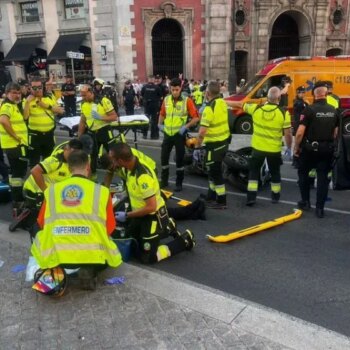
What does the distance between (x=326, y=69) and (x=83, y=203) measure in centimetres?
1189

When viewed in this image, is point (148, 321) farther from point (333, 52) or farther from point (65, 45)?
point (333, 52)

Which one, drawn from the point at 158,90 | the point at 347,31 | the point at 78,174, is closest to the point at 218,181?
the point at 78,174

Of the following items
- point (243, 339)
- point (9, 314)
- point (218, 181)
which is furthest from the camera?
point (218, 181)

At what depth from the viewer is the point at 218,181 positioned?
6.23 metres

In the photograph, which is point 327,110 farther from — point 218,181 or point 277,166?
point 218,181

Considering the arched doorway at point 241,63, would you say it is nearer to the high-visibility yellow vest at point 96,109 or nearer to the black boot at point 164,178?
the black boot at point 164,178

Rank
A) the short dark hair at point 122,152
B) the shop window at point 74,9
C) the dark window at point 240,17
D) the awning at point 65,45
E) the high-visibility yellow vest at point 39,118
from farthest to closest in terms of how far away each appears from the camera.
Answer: the dark window at point 240,17
the shop window at point 74,9
the awning at point 65,45
the high-visibility yellow vest at point 39,118
the short dark hair at point 122,152

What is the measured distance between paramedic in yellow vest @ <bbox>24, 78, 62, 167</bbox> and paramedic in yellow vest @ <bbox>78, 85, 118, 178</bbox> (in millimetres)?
491

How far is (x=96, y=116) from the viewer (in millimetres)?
7059

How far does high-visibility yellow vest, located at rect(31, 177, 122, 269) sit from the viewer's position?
355 cm

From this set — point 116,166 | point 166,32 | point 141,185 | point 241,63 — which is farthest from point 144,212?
point 241,63

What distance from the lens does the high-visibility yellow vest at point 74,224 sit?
140 inches

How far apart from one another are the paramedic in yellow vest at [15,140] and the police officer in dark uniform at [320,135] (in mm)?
4032

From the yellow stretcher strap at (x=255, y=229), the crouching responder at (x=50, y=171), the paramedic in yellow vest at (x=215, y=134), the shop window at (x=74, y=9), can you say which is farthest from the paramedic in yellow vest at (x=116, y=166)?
the shop window at (x=74, y=9)
